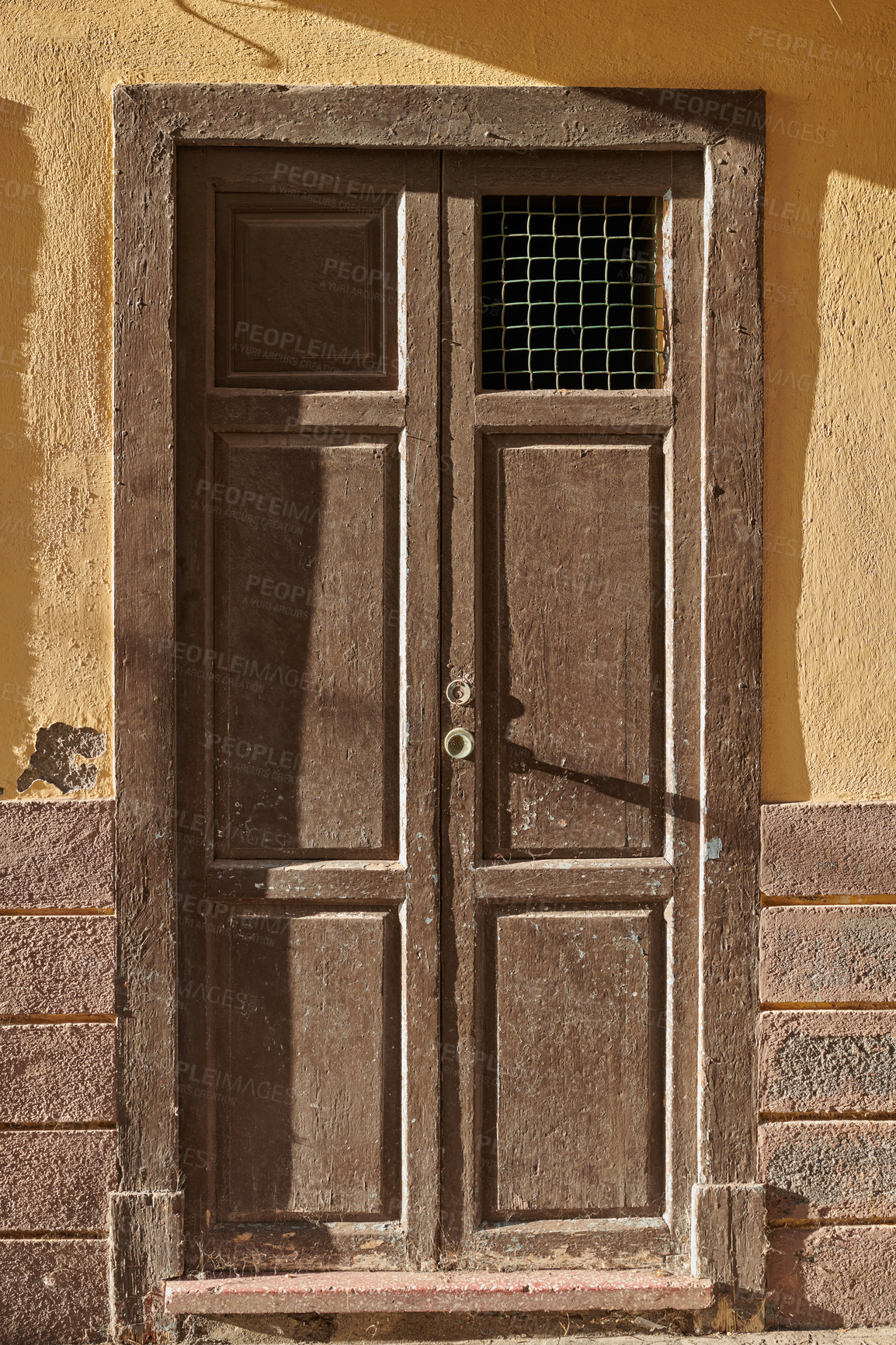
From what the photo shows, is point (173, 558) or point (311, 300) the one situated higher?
point (311, 300)

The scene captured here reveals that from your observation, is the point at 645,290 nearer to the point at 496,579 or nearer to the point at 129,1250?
the point at 496,579

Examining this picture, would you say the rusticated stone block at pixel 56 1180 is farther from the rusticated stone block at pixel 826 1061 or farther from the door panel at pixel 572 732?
the rusticated stone block at pixel 826 1061

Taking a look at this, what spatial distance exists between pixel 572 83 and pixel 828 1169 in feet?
10.1

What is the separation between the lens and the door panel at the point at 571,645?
2.79 metres

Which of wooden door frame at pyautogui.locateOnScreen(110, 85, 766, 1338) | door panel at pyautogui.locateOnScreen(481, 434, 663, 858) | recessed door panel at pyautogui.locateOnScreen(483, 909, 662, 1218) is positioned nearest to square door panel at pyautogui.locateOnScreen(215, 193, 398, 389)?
wooden door frame at pyautogui.locateOnScreen(110, 85, 766, 1338)

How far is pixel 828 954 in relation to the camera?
2.77m

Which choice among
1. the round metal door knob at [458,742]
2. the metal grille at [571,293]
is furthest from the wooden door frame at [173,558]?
the round metal door knob at [458,742]

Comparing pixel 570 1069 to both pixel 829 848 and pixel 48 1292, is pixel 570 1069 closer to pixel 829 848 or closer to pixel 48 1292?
pixel 829 848

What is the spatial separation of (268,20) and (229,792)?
2118 millimetres

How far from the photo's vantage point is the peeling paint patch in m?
2.73

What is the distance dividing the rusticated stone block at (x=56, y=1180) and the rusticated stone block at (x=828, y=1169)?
1.82m

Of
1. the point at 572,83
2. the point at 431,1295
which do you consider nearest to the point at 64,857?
the point at 431,1295

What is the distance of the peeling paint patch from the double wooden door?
0.89 ft

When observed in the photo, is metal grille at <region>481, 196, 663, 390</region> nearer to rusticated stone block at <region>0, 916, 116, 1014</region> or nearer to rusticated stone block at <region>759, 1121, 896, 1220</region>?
rusticated stone block at <region>0, 916, 116, 1014</region>
